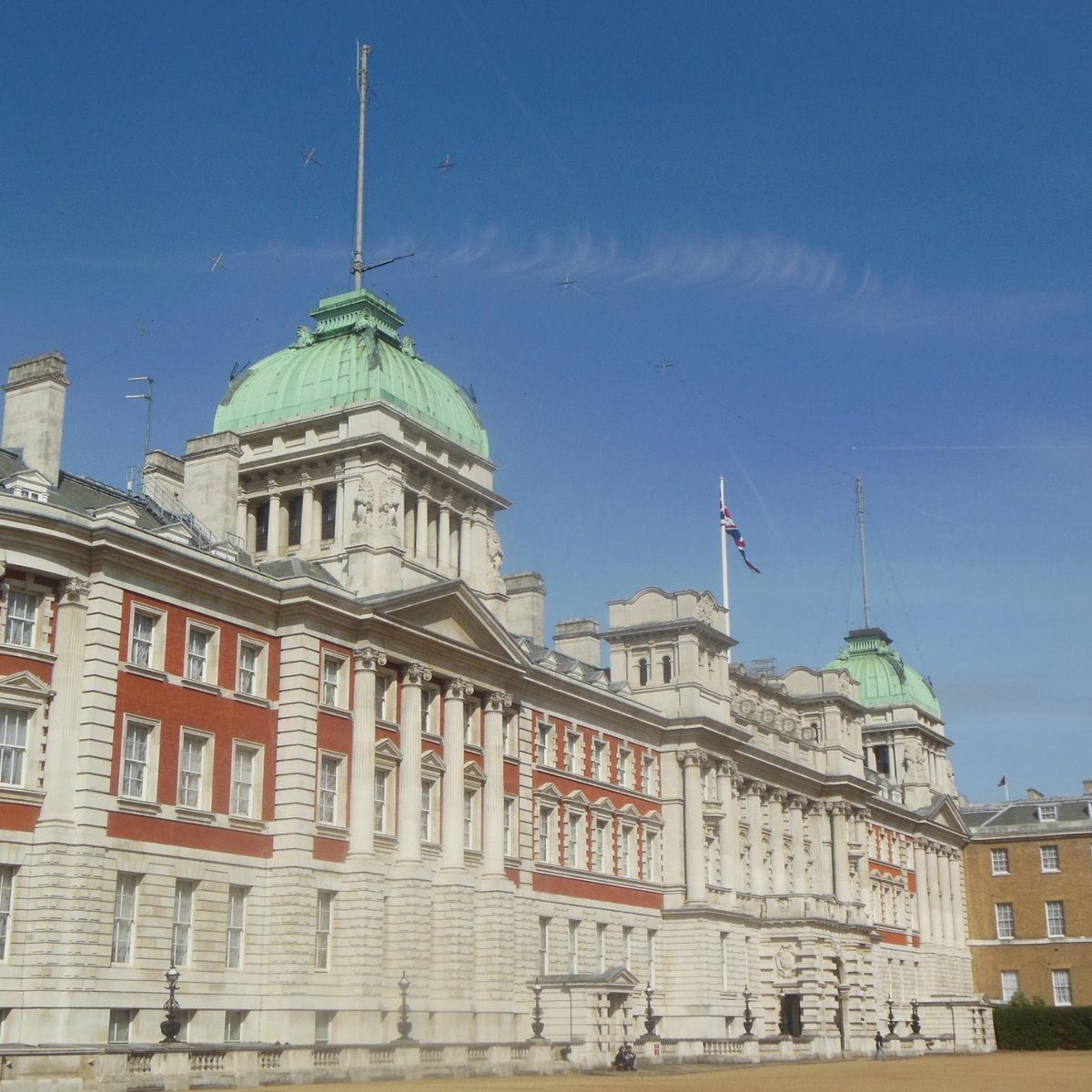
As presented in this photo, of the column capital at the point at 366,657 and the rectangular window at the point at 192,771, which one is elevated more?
the column capital at the point at 366,657

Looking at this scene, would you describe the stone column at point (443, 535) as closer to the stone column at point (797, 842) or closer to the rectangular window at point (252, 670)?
the rectangular window at point (252, 670)

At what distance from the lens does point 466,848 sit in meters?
60.8

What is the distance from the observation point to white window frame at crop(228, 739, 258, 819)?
5150 centimetres

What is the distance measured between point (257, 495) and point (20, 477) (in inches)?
790

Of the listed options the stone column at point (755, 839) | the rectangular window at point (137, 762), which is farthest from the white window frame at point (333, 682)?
the stone column at point (755, 839)

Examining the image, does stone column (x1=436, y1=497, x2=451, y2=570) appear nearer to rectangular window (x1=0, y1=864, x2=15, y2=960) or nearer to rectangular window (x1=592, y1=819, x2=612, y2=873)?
rectangular window (x1=592, y1=819, x2=612, y2=873)

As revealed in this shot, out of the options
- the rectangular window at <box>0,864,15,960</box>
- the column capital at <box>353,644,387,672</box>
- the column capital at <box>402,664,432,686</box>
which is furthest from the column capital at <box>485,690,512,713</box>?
the rectangular window at <box>0,864,15,960</box>

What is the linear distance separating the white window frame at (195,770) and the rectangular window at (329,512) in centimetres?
1655

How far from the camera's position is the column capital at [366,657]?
184 ft

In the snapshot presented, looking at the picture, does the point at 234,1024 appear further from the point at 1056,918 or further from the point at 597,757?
the point at 1056,918

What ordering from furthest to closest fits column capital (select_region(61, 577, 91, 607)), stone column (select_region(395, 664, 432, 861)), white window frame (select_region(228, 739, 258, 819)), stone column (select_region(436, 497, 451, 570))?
stone column (select_region(436, 497, 451, 570)), stone column (select_region(395, 664, 432, 861)), white window frame (select_region(228, 739, 258, 819)), column capital (select_region(61, 577, 91, 607))

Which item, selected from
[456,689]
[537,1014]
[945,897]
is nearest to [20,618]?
[456,689]

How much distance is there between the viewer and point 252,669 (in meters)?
53.2

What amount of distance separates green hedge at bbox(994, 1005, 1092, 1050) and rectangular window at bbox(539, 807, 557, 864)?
52.5 meters
